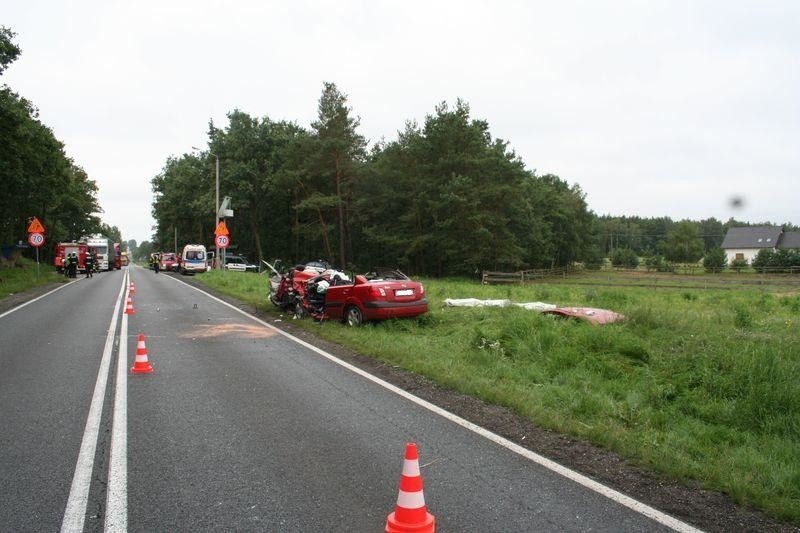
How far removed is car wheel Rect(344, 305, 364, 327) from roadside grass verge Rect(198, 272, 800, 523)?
0.23m

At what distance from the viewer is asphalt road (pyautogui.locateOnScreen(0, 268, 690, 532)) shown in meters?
3.62

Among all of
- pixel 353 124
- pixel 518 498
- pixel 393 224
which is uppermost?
pixel 353 124

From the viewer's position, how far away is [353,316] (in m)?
12.0

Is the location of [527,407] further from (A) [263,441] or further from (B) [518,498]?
(A) [263,441]

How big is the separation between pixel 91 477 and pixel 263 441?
137 cm

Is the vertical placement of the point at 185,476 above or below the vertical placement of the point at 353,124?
below

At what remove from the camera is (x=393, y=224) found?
47.5 m

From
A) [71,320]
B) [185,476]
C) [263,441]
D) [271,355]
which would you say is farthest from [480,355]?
[71,320]

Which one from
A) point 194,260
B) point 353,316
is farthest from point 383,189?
point 353,316

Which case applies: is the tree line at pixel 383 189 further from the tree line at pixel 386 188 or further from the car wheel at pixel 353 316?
the car wheel at pixel 353 316

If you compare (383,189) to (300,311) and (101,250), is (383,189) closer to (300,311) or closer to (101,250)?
(101,250)

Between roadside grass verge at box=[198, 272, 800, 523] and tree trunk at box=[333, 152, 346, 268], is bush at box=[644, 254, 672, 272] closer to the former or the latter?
tree trunk at box=[333, 152, 346, 268]

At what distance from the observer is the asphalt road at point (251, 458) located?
3617mm

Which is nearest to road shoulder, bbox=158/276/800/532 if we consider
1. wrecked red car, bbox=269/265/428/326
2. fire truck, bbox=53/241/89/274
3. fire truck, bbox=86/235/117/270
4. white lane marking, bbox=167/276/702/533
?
white lane marking, bbox=167/276/702/533
